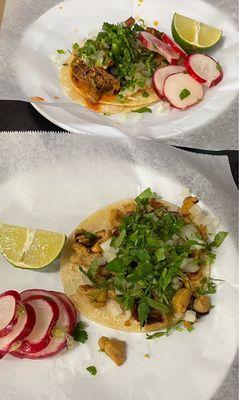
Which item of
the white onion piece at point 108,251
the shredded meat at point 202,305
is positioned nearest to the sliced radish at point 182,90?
the white onion piece at point 108,251

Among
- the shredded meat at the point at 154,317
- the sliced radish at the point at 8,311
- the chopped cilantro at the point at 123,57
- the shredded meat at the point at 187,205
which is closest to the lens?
the sliced radish at the point at 8,311

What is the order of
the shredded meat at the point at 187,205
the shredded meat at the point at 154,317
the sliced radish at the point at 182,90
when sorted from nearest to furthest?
the shredded meat at the point at 154,317 < the shredded meat at the point at 187,205 < the sliced radish at the point at 182,90

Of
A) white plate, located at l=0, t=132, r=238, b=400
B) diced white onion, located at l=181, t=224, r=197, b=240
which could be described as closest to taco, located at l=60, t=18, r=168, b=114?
white plate, located at l=0, t=132, r=238, b=400

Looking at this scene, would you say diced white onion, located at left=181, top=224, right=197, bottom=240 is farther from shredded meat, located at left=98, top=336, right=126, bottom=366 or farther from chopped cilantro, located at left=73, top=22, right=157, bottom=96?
chopped cilantro, located at left=73, top=22, right=157, bottom=96

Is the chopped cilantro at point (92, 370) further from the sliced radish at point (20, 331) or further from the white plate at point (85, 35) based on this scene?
the white plate at point (85, 35)

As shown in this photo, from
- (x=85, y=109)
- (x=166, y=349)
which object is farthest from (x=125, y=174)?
(x=166, y=349)

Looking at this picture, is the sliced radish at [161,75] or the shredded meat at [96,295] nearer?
the shredded meat at [96,295]
